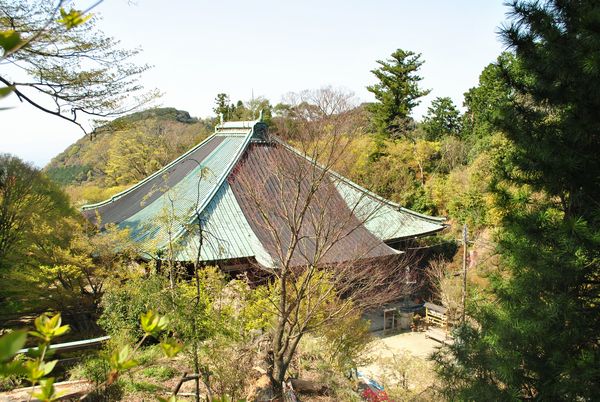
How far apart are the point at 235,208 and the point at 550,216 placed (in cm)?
879

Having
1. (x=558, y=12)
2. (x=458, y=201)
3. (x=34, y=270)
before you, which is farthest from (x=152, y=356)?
(x=458, y=201)

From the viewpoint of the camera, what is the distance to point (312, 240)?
8445mm

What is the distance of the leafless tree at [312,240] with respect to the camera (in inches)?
257

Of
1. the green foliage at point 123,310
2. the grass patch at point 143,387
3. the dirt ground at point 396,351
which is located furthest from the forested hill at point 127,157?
the grass patch at point 143,387

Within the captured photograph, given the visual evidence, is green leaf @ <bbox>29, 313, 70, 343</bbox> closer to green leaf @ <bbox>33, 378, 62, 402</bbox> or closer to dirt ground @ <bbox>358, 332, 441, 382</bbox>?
green leaf @ <bbox>33, 378, 62, 402</bbox>

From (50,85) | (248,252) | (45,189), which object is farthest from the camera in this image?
(248,252)

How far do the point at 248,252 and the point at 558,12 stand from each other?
8200mm

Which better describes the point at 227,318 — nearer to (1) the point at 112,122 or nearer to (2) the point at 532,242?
(1) the point at 112,122

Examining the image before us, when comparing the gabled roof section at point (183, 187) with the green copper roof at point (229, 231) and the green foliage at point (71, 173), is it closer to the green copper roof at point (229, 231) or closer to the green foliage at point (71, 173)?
the green copper roof at point (229, 231)

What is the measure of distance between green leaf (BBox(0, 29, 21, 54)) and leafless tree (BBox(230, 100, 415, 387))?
5.64 metres

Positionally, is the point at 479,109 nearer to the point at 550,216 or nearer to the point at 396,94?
the point at 396,94

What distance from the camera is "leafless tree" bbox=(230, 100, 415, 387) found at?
21.4 feet

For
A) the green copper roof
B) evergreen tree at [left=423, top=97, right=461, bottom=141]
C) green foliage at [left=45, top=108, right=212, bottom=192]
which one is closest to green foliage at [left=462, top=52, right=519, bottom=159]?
evergreen tree at [left=423, top=97, right=461, bottom=141]

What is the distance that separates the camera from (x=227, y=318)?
20.6ft
